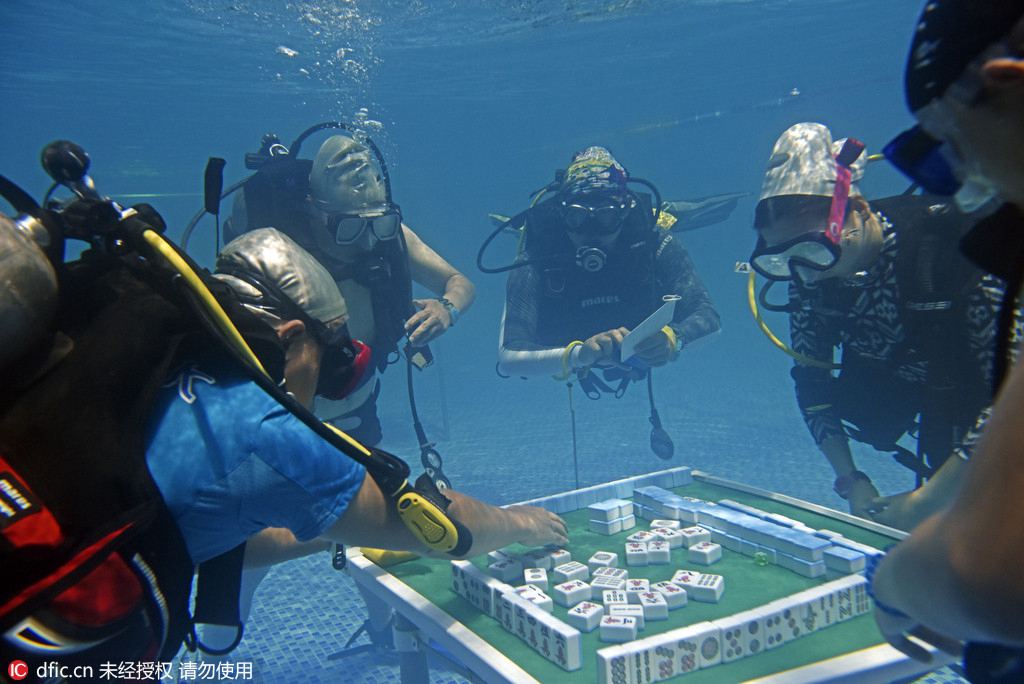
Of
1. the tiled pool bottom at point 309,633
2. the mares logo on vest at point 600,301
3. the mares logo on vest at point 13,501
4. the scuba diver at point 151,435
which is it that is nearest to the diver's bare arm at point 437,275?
the mares logo on vest at point 600,301

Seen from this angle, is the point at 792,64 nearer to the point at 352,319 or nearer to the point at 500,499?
the point at 500,499

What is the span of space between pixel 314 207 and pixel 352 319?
0.89 meters

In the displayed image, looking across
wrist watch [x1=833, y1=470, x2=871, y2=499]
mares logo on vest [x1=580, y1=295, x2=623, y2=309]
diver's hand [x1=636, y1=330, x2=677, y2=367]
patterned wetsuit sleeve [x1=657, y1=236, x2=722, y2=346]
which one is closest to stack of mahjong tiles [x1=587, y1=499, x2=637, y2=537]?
wrist watch [x1=833, y1=470, x2=871, y2=499]

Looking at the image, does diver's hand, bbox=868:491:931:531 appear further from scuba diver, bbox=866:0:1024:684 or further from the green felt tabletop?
scuba diver, bbox=866:0:1024:684

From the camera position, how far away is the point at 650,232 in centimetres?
640

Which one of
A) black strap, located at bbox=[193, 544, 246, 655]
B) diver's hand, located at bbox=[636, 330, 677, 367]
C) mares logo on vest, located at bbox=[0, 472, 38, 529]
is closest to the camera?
mares logo on vest, located at bbox=[0, 472, 38, 529]

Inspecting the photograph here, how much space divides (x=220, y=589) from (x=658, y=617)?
1655mm

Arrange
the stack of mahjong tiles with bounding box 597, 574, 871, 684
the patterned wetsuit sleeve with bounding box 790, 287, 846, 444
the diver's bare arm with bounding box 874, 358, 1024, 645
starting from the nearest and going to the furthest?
1. the diver's bare arm with bounding box 874, 358, 1024, 645
2. the stack of mahjong tiles with bounding box 597, 574, 871, 684
3. the patterned wetsuit sleeve with bounding box 790, 287, 846, 444

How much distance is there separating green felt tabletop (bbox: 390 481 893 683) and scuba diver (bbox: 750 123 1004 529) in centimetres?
63

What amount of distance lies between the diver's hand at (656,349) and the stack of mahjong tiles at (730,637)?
3020mm

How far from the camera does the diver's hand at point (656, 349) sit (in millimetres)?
5516

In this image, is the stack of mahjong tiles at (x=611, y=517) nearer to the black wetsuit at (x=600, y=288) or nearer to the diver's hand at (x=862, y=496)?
the diver's hand at (x=862, y=496)

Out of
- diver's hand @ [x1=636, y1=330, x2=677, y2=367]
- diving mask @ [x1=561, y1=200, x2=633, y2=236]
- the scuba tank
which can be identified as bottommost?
diver's hand @ [x1=636, y1=330, x2=677, y2=367]

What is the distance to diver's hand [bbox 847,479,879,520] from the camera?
3.71 metres
